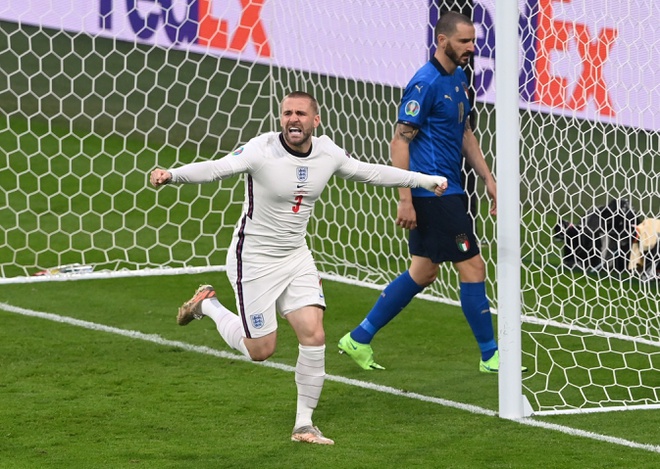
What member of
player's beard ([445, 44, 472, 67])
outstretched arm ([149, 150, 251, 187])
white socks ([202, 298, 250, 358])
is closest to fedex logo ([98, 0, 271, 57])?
player's beard ([445, 44, 472, 67])

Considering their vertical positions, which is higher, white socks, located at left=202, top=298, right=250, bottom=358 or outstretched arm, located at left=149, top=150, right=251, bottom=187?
outstretched arm, located at left=149, top=150, right=251, bottom=187

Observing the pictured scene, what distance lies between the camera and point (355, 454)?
560 cm

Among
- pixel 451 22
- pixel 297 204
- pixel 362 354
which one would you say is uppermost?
pixel 451 22

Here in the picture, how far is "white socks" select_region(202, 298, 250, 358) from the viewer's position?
6281mm

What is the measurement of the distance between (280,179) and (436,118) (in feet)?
4.96

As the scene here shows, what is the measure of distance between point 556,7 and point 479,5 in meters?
1.66

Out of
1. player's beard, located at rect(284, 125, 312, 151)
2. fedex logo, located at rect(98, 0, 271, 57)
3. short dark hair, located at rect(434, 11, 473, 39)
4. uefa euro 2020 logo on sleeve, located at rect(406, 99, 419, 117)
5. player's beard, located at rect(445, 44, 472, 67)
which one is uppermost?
fedex logo, located at rect(98, 0, 271, 57)

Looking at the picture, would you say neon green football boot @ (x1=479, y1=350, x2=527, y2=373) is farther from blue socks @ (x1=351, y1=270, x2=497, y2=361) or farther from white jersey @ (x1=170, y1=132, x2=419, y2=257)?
white jersey @ (x1=170, y1=132, x2=419, y2=257)

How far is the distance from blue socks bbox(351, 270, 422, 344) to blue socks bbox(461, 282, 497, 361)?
13.3 inches

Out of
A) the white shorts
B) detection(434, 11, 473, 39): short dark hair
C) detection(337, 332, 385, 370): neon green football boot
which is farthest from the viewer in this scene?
detection(337, 332, 385, 370): neon green football boot

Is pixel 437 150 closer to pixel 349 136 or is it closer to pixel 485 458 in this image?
pixel 485 458

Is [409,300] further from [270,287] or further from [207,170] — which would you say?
[207,170]

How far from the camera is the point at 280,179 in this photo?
5844 millimetres

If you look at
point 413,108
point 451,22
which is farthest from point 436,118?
point 451,22
